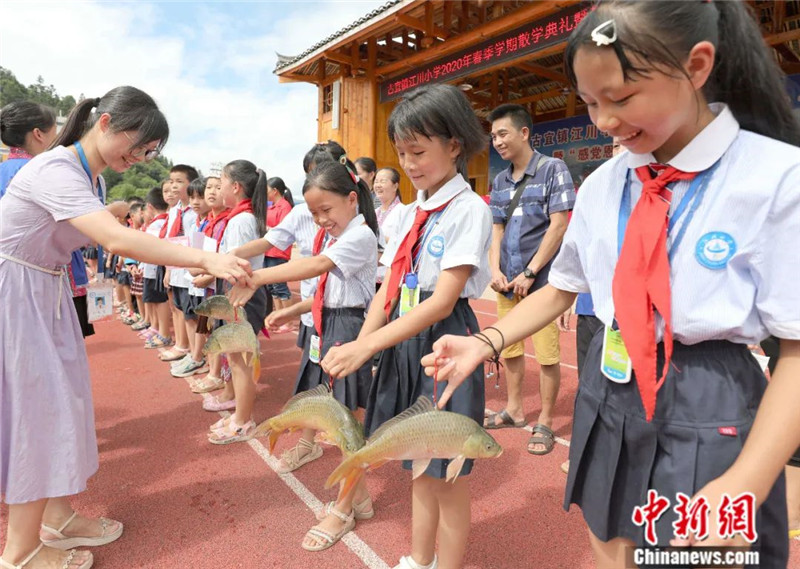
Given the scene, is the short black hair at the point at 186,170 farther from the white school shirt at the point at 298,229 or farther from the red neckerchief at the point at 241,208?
the white school shirt at the point at 298,229

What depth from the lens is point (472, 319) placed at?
208 centimetres

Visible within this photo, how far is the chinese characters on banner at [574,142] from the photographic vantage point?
13.6 m

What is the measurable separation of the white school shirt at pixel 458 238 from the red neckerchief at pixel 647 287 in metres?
0.74

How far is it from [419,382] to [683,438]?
1.07 m

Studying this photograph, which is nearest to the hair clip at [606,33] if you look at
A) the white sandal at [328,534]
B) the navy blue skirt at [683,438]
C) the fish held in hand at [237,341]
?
the navy blue skirt at [683,438]

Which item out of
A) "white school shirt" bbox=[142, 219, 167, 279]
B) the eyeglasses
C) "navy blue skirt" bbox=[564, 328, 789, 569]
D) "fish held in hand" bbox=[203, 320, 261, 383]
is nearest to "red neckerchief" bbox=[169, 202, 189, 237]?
"white school shirt" bbox=[142, 219, 167, 279]

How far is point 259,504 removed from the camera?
3.05m

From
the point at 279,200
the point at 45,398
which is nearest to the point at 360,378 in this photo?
the point at 45,398

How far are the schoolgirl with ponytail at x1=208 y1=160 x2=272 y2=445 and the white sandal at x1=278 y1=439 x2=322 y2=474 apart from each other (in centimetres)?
55

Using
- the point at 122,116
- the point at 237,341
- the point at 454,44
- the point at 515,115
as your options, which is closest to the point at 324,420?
the point at 237,341

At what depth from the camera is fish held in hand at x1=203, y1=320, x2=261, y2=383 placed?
9.71ft

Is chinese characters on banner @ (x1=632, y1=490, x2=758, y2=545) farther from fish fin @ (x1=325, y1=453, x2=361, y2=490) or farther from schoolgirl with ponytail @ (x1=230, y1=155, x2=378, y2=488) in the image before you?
schoolgirl with ponytail @ (x1=230, y1=155, x2=378, y2=488)

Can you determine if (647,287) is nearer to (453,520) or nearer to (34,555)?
(453,520)

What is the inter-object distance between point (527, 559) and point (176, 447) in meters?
2.76
